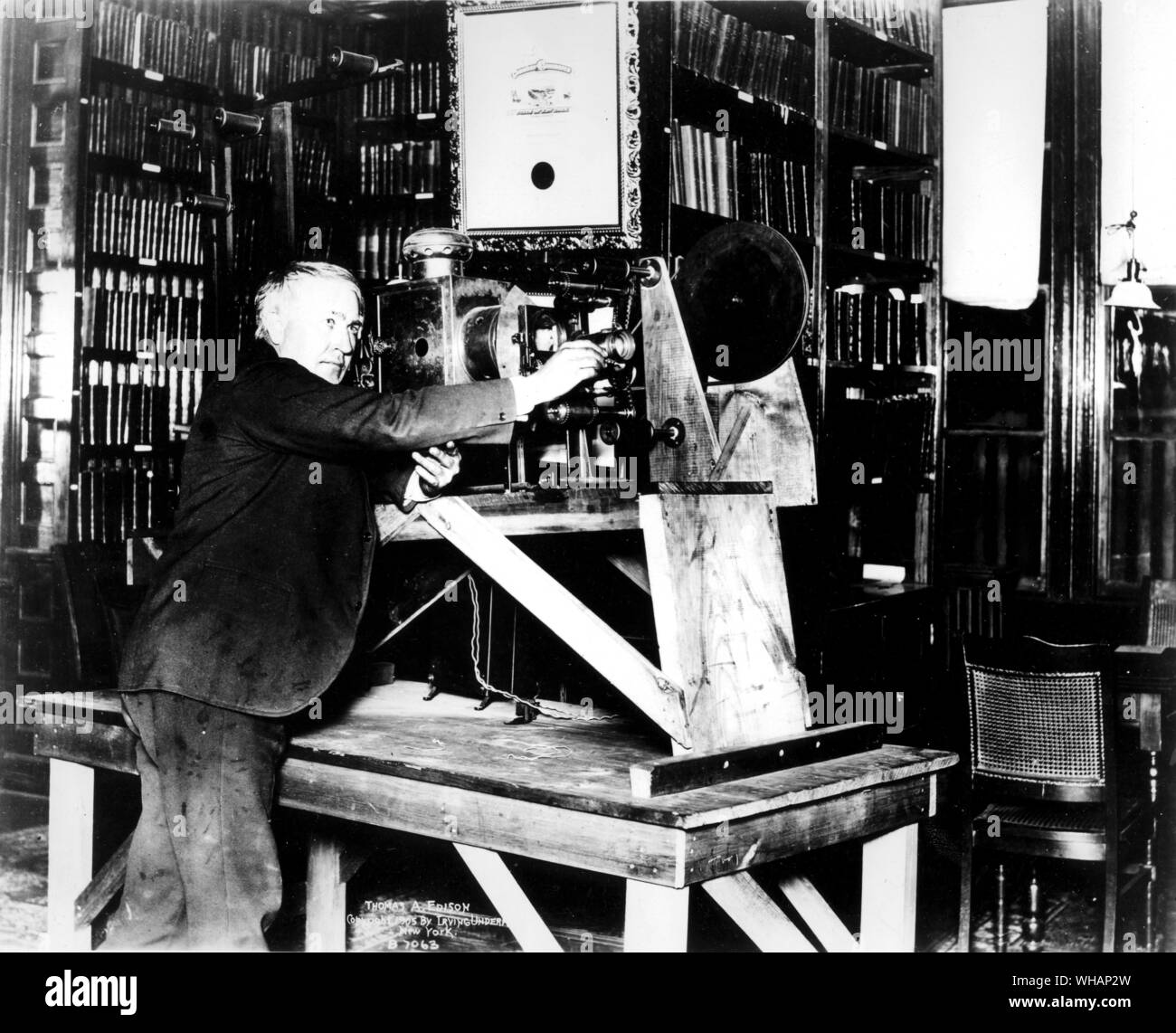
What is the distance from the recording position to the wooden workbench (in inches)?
77.9

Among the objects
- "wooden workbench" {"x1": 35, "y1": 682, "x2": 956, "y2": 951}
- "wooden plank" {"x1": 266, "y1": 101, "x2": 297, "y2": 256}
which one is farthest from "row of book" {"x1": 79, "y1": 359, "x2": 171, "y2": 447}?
"wooden workbench" {"x1": 35, "y1": 682, "x2": 956, "y2": 951}

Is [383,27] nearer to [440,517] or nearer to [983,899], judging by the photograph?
[440,517]

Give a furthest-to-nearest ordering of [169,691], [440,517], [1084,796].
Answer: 1. [1084,796]
2. [440,517]
3. [169,691]

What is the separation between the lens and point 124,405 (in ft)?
16.1

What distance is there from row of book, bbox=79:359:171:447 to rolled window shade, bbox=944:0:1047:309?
3.12 m

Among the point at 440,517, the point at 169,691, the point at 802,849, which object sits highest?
the point at 440,517

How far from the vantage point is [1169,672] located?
3590mm

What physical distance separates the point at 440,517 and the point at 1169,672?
7.24ft

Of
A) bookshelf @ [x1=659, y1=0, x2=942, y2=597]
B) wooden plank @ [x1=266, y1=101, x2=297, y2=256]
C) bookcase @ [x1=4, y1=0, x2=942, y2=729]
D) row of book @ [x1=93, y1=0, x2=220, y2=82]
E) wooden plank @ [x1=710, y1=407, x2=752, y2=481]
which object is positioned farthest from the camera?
row of book @ [x1=93, y1=0, x2=220, y2=82]

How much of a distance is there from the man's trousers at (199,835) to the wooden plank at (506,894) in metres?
0.34

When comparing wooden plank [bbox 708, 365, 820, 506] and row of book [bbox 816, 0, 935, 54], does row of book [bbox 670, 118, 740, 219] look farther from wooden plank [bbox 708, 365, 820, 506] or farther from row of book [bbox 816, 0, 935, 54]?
wooden plank [bbox 708, 365, 820, 506]

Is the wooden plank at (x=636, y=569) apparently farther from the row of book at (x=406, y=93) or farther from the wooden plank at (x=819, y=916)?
the row of book at (x=406, y=93)

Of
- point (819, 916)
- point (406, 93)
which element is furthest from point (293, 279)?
point (406, 93)
